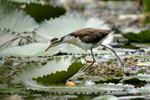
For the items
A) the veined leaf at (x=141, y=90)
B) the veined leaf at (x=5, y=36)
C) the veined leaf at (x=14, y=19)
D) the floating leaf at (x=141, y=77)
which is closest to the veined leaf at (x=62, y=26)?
the veined leaf at (x=14, y=19)

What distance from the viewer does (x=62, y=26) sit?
12.5 feet

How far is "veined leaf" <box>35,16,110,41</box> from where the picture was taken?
3639 mm

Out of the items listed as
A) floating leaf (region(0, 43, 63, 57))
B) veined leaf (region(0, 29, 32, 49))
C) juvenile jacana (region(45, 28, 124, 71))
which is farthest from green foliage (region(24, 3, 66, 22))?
juvenile jacana (region(45, 28, 124, 71))

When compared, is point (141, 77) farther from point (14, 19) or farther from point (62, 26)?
point (14, 19)

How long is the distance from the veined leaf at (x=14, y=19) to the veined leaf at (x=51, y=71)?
60.7 inches

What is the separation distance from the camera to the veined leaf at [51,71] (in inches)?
82.2

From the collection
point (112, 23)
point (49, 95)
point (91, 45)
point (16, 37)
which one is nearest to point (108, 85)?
point (49, 95)

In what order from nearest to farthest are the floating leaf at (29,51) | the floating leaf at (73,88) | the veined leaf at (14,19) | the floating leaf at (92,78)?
the floating leaf at (73,88) → the floating leaf at (92,78) → the floating leaf at (29,51) → the veined leaf at (14,19)

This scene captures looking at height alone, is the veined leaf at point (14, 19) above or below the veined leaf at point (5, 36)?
above

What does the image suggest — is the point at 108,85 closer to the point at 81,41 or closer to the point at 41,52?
the point at 81,41

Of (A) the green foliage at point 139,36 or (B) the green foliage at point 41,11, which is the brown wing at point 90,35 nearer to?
(A) the green foliage at point 139,36

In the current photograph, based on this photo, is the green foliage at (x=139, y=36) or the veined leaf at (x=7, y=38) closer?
the veined leaf at (x=7, y=38)

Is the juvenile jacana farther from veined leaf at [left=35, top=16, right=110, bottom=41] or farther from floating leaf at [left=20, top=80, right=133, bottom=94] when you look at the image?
veined leaf at [left=35, top=16, right=110, bottom=41]

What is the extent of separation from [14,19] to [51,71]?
175 cm
